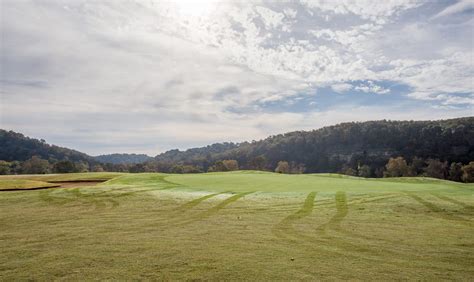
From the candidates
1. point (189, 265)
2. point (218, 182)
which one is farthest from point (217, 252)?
point (218, 182)

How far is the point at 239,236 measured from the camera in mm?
13562

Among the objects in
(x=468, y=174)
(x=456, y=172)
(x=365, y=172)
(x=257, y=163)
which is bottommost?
(x=468, y=174)

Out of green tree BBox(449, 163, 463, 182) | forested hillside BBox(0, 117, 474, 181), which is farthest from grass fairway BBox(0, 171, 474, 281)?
green tree BBox(449, 163, 463, 182)

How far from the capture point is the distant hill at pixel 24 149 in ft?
527

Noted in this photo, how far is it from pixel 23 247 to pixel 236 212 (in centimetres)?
1055

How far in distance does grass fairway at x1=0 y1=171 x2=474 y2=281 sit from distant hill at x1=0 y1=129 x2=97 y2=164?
528 ft

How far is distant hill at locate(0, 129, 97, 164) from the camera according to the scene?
16050 cm

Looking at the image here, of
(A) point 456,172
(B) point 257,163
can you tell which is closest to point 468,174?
(A) point 456,172

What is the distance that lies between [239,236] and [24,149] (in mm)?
184776

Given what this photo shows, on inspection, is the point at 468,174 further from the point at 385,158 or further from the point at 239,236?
the point at 239,236

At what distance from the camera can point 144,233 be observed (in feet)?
46.6

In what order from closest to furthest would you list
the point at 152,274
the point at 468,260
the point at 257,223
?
the point at 152,274 < the point at 468,260 < the point at 257,223

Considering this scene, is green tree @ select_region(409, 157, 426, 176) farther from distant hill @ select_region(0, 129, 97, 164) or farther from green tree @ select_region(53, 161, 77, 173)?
distant hill @ select_region(0, 129, 97, 164)

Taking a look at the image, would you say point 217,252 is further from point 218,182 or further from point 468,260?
point 218,182
